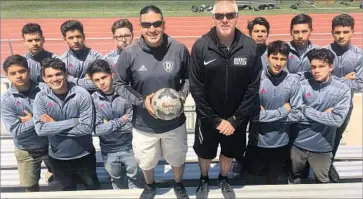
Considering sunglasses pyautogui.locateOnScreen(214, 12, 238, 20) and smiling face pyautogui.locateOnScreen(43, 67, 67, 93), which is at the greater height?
sunglasses pyautogui.locateOnScreen(214, 12, 238, 20)

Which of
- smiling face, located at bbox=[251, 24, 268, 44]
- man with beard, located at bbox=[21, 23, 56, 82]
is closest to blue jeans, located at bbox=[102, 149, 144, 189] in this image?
man with beard, located at bbox=[21, 23, 56, 82]

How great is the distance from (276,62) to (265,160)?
123cm

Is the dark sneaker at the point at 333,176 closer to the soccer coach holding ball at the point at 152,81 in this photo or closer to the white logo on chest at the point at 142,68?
the soccer coach holding ball at the point at 152,81

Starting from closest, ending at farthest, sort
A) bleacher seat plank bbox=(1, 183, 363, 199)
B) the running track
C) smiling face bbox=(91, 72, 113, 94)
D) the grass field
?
bleacher seat plank bbox=(1, 183, 363, 199)
smiling face bbox=(91, 72, 113, 94)
the running track
the grass field

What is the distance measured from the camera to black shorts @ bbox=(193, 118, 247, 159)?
3.53 metres

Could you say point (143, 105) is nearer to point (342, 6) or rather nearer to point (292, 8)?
point (292, 8)

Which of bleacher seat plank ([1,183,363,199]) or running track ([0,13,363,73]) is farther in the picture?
running track ([0,13,363,73])

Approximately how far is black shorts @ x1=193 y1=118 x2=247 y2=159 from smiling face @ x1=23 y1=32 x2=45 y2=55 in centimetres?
280

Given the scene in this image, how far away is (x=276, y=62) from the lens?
12.3 ft

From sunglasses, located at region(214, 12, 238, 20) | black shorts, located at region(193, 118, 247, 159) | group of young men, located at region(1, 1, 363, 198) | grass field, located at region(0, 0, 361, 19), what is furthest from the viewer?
grass field, located at region(0, 0, 361, 19)

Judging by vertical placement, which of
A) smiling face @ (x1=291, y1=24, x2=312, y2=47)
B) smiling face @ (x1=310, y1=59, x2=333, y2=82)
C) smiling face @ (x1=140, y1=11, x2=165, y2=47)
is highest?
smiling face @ (x1=140, y1=11, x2=165, y2=47)

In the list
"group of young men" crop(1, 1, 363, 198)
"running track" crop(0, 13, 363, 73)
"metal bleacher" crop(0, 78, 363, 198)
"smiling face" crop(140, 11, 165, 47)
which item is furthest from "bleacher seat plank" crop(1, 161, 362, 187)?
"running track" crop(0, 13, 363, 73)

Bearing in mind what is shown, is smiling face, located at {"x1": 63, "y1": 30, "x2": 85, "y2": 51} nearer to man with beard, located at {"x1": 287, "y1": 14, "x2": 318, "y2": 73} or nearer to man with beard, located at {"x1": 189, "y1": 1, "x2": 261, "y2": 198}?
man with beard, located at {"x1": 189, "y1": 1, "x2": 261, "y2": 198}

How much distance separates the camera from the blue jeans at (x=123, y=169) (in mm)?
4098
